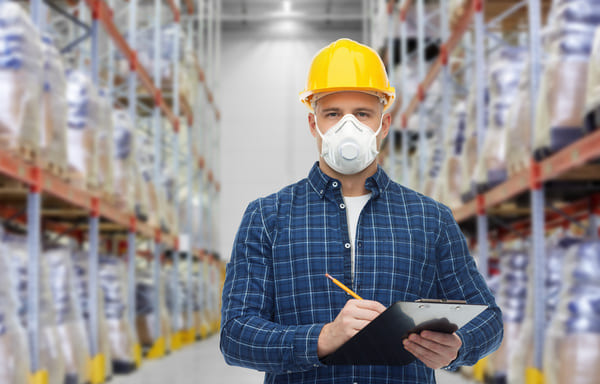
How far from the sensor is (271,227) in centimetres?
172

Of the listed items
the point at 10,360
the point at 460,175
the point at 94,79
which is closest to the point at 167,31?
the point at 94,79

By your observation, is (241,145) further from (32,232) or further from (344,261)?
(344,261)

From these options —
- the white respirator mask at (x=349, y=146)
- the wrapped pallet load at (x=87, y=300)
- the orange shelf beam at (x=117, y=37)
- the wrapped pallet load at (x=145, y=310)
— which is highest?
the orange shelf beam at (x=117, y=37)

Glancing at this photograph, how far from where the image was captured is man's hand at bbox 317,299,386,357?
4.72ft

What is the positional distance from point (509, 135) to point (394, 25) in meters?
8.51

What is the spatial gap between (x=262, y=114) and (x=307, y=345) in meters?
21.9

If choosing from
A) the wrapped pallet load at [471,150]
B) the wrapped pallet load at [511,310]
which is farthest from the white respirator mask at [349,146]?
the wrapped pallet load at [471,150]

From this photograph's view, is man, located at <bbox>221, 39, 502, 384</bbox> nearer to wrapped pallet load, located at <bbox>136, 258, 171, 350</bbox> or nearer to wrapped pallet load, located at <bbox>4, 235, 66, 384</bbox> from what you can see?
wrapped pallet load, located at <bbox>4, 235, 66, 384</bbox>

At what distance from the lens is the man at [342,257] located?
5.24 feet

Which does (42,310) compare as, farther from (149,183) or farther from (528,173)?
(149,183)

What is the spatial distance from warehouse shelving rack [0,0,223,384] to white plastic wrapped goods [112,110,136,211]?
198 mm

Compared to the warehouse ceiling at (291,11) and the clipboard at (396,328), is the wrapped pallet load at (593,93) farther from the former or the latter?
the warehouse ceiling at (291,11)

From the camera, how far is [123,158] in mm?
8750

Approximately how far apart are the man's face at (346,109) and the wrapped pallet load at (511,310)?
548 centimetres
